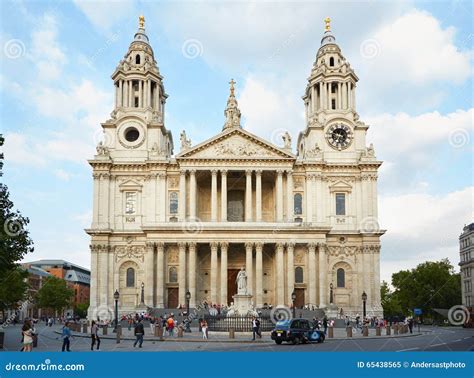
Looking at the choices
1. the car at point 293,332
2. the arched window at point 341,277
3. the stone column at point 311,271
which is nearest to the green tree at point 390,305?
the arched window at point 341,277

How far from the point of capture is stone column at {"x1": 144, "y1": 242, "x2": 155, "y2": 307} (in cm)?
6650

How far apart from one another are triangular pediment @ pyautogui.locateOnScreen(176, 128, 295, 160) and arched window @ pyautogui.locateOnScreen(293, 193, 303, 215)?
17.0ft

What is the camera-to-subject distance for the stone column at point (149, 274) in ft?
218

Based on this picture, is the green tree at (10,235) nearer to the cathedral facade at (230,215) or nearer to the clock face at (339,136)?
the cathedral facade at (230,215)

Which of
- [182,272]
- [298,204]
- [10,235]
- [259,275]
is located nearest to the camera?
[10,235]

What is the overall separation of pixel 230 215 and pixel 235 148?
30.5 feet

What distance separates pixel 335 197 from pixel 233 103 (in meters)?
17.5

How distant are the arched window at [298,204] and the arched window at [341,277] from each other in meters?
8.31

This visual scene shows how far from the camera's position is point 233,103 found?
75.6 m

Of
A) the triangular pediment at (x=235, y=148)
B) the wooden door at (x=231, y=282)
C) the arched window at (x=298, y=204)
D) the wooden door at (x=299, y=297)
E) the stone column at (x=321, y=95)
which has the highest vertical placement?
the stone column at (x=321, y=95)

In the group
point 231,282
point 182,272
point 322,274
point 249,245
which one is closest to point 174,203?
point 182,272

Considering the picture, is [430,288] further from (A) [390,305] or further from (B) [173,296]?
(B) [173,296]

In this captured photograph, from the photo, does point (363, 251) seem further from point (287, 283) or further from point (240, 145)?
point (240, 145)

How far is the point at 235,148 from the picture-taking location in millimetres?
69750
